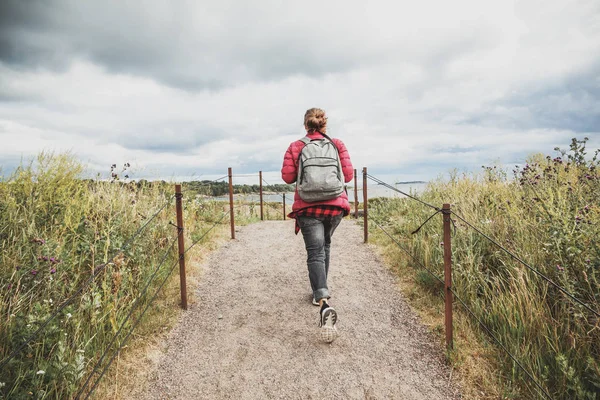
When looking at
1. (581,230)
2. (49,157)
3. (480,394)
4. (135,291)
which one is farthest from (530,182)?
(49,157)

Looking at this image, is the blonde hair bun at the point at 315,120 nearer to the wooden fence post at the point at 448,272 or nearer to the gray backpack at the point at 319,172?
the gray backpack at the point at 319,172

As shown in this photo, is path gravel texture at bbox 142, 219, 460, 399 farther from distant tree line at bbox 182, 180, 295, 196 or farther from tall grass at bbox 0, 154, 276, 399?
distant tree line at bbox 182, 180, 295, 196

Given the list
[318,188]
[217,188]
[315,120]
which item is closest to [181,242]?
[318,188]

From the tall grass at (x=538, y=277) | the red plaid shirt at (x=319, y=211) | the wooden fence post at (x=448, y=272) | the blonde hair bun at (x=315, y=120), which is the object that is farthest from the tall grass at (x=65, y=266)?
the tall grass at (x=538, y=277)

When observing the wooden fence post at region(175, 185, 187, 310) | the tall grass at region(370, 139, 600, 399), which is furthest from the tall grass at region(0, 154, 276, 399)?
the tall grass at region(370, 139, 600, 399)

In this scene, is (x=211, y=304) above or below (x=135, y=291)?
below

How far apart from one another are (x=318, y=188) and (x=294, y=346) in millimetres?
1570

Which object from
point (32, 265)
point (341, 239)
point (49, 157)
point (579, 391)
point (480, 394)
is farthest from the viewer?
point (341, 239)

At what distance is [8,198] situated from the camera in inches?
168

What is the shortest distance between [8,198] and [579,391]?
6151 millimetres

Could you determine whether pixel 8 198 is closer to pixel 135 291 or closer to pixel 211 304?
pixel 135 291

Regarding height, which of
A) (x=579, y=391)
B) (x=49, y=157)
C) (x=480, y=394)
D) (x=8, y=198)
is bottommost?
(x=480, y=394)

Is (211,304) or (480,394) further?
(211,304)

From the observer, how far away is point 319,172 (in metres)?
3.17
